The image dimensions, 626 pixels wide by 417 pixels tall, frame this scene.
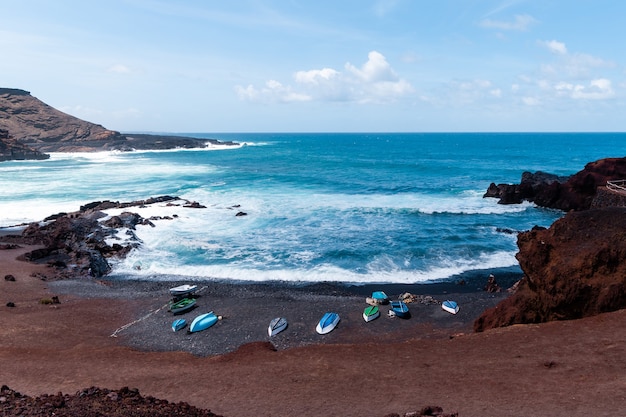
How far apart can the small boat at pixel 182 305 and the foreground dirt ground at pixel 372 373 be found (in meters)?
3.60

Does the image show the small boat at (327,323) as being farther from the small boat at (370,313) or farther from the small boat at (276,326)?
the small boat at (276,326)

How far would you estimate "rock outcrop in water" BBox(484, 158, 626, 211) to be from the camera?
48.6 metres

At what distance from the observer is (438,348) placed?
16062 millimetres

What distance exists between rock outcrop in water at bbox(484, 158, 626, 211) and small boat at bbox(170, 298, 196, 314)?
40.4 metres

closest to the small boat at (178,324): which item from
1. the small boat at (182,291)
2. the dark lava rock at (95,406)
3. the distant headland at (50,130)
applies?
the small boat at (182,291)

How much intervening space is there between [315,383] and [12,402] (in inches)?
312

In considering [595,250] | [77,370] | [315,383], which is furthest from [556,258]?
[77,370]

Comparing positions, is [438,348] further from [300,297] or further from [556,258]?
[300,297]

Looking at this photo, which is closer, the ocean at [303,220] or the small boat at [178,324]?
the small boat at [178,324]

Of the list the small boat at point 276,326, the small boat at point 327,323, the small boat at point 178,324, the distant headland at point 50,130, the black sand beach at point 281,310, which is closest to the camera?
the black sand beach at point 281,310

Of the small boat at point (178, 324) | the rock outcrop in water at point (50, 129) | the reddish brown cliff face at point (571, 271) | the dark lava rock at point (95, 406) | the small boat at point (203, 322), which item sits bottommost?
the small boat at point (178, 324)

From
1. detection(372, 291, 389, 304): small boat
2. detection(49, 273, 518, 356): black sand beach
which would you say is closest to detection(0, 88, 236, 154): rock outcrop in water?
detection(49, 273, 518, 356): black sand beach

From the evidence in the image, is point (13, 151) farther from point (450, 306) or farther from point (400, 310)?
point (450, 306)

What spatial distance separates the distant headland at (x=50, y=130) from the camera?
142125mm
